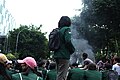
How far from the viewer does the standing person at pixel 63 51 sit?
271 inches

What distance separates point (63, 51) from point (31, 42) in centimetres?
5791

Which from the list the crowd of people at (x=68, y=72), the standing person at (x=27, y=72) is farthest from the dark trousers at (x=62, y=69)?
the standing person at (x=27, y=72)

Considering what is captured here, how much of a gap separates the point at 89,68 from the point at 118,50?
27.2 meters

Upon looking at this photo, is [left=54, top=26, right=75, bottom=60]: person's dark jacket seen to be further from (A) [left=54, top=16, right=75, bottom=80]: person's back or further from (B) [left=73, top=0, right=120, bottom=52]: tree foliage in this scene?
(B) [left=73, top=0, right=120, bottom=52]: tree foliage

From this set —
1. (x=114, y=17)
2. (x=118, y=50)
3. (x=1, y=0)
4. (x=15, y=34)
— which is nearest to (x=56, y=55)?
(x=114, y=17)

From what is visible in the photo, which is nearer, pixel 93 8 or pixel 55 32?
pixel 55 32

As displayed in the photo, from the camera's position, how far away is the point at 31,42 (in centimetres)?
6469

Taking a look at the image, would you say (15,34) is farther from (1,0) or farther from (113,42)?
(113,42)

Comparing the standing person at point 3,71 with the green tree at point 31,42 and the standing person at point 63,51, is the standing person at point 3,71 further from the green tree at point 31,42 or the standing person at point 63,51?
the green tree at point 31,42

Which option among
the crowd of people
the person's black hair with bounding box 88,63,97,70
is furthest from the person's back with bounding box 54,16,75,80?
the person's black hair with bounding box 88,63,97,70

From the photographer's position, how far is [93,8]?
31.2m

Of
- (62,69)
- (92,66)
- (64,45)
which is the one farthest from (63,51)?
(92,66)

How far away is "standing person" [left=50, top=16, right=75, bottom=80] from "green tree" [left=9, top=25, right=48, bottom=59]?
56177 millimetres

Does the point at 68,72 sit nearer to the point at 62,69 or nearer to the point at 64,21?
the point at 62,69
